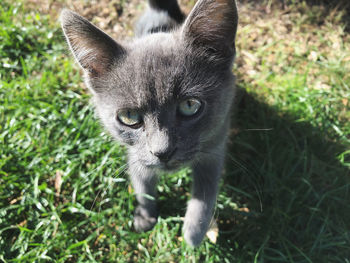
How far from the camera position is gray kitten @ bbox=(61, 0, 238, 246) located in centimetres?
150

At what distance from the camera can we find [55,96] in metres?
2.77

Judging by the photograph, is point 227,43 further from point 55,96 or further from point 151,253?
point 55,96

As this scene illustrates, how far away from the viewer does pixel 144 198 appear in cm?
220

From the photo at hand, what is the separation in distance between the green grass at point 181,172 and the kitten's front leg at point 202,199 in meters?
0.25

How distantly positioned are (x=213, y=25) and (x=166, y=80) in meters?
0.36

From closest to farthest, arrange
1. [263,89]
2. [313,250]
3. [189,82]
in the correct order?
[189,82], [313,250], [263,89]

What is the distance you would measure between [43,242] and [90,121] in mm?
982

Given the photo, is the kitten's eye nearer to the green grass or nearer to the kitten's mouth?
the kitten's mouth

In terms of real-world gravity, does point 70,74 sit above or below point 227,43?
below

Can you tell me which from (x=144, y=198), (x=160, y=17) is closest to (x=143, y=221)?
(x=144, y=198)

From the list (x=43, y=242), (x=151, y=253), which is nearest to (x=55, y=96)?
A: (x=43, y=242)

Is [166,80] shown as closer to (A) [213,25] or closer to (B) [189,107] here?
(B) [189,107]

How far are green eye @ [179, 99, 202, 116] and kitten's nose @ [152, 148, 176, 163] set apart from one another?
20cm

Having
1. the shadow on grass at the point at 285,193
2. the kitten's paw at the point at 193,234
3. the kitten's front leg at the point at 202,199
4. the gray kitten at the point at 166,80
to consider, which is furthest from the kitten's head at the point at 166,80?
the shadow on grass at the point at 285,193
